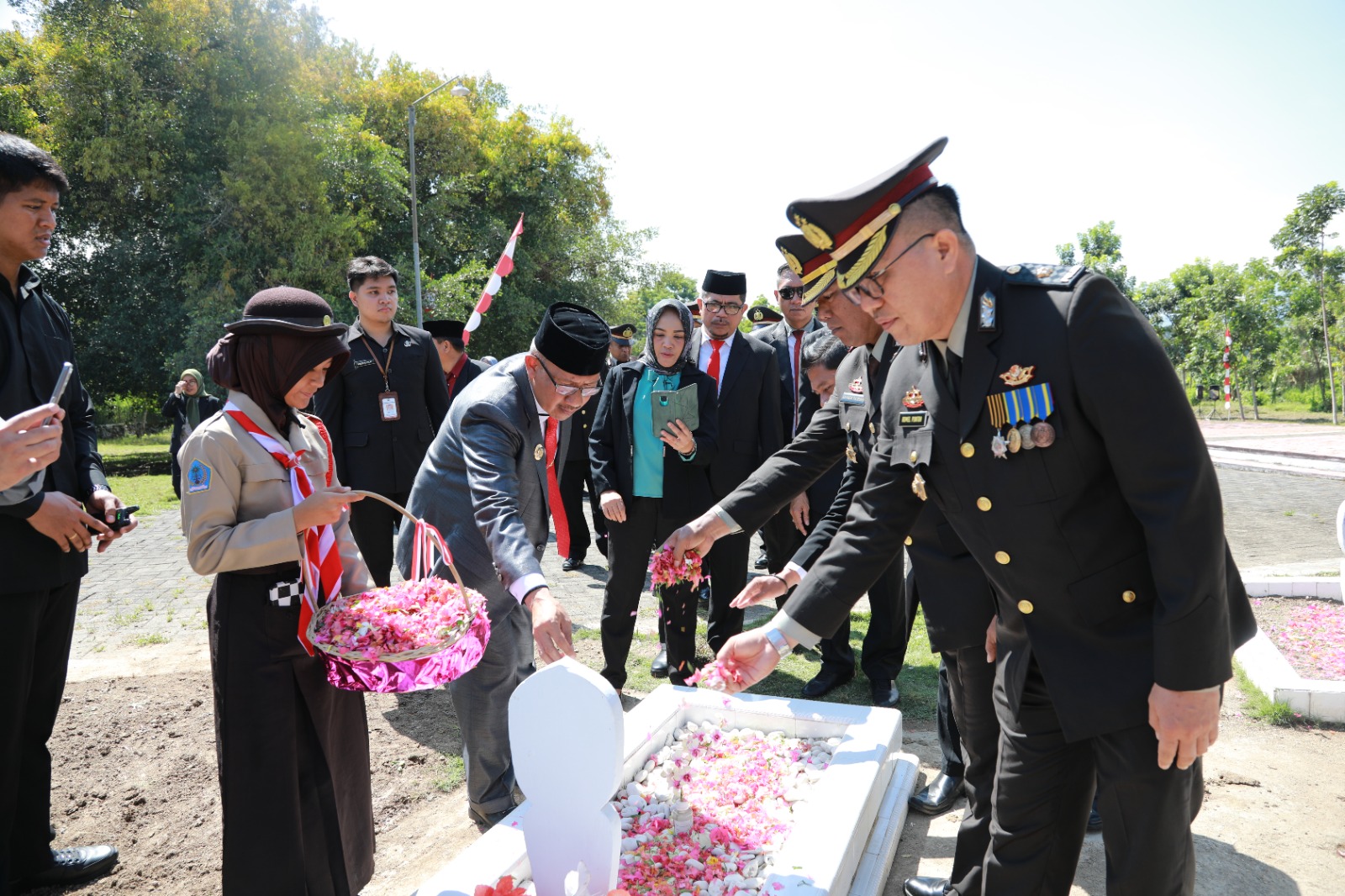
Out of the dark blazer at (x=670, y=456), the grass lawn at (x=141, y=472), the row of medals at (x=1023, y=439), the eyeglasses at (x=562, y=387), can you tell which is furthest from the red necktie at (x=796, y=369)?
the grass lawn at (x=141, y=472)

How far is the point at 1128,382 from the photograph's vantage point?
1874mm

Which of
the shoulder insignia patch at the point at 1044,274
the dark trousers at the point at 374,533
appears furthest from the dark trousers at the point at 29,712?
the shoulder insignia patch at the point at 1044,274

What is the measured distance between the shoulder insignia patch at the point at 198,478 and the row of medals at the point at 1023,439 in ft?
7.67

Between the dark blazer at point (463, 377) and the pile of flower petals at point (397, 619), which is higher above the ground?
the dark blazer at point (463, 377)

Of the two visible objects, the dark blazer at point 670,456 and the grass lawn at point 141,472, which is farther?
the grass lawn at point 141,472

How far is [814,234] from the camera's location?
2.26 metres

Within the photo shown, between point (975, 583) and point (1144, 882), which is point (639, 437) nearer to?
point (975, 583)

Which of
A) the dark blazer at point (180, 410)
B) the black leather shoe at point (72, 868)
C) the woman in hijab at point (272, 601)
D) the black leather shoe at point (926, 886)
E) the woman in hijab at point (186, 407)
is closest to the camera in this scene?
the woman in hijab at point (272, 601)

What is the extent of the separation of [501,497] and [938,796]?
2.50 meters

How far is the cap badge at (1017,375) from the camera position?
2.05m

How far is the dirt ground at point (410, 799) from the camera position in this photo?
11.0 feet

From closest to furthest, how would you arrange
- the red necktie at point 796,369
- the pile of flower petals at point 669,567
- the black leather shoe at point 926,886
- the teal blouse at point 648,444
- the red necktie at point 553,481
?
the black leather shoe at point 926,886 < the red necktie at point 553,481 < the pile of flower petals at point 669,567 < the teal blouse at point 648,444 < the red necktie at point 796,369

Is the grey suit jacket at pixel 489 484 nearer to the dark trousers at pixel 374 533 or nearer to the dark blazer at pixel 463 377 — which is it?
the dark trousers at pixel 374 533

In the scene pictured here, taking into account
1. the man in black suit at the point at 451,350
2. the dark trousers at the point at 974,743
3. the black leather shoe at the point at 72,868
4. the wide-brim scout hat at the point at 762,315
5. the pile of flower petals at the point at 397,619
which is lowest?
the black leather shoe at the point at 72,868
